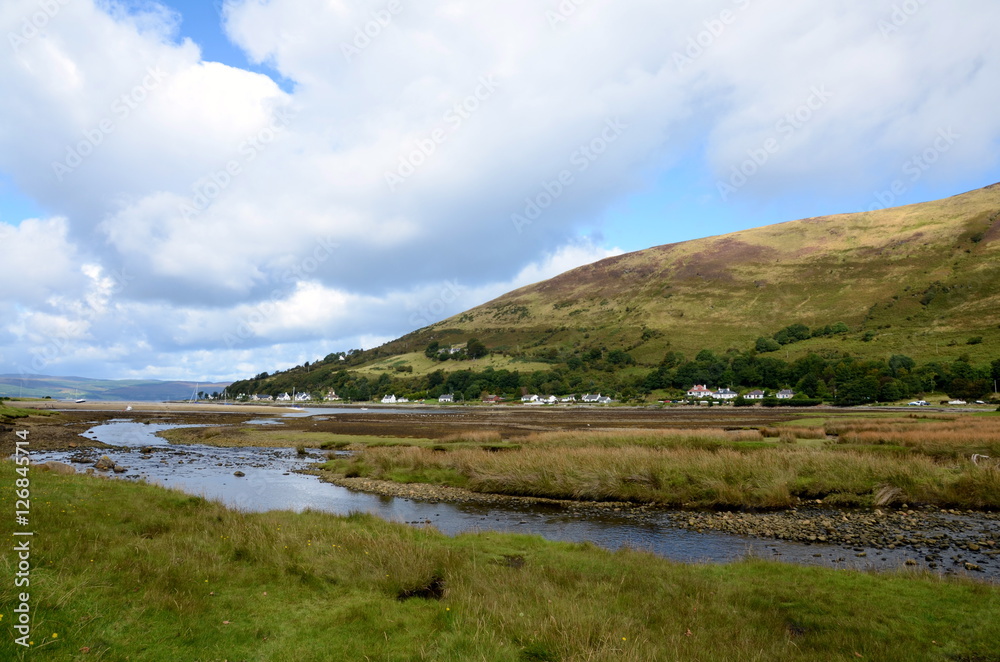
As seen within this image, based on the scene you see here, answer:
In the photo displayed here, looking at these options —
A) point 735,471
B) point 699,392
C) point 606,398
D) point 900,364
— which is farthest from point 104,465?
point 900,364

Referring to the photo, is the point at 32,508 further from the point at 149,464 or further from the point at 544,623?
the point at 149,464

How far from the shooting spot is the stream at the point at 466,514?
54.1ft

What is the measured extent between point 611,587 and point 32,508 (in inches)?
539

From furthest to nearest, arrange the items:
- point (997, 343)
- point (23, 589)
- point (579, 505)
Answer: point (997, 343), point (579, 505), point (23, 589)

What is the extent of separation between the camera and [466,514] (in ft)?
78.7

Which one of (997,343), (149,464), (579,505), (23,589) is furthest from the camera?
(997,343)

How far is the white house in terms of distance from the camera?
141m

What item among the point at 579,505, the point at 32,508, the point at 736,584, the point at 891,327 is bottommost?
the point at 579,505

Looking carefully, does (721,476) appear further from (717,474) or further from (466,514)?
(466,514)

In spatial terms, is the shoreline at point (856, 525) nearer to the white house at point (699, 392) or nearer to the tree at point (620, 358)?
the white house at point (699, 392)

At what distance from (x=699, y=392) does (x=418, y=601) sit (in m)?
146

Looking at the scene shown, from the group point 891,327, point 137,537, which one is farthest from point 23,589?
point 891,327

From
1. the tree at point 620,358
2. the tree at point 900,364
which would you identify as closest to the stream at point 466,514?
the tree at point 900,364

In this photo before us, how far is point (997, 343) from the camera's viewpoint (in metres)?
122
